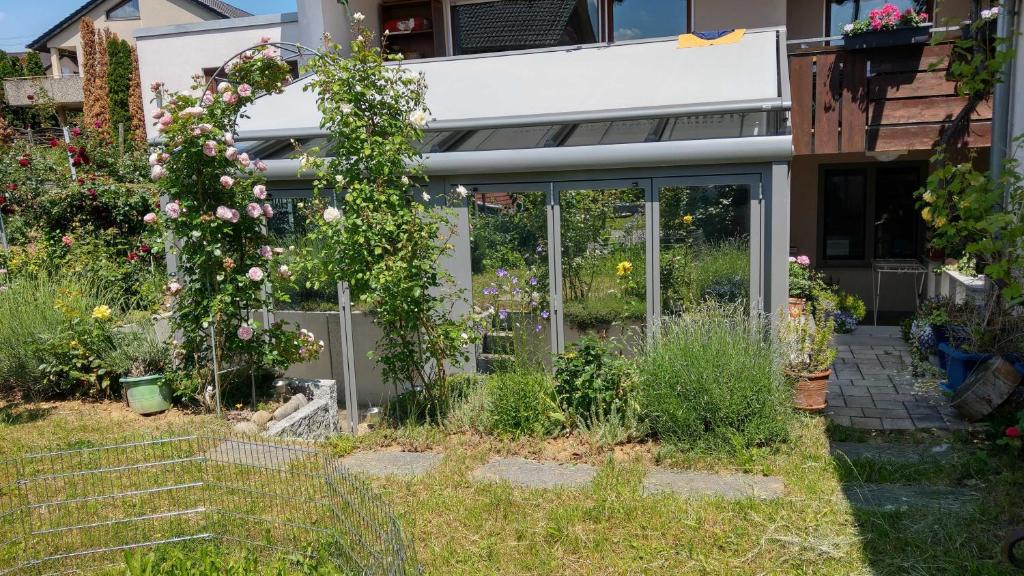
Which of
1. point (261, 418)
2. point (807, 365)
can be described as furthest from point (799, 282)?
point (261, 418)

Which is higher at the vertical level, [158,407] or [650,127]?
[650,127]

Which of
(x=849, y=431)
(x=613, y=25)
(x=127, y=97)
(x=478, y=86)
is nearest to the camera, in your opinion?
(x=849, y=431)

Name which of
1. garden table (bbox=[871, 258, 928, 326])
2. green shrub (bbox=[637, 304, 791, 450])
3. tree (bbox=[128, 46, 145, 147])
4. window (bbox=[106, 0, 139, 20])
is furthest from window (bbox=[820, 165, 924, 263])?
window (bbox=[106, 0, 139, 20])

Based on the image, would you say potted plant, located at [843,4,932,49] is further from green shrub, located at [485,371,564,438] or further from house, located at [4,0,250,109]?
house, located at [4,0,250,109]

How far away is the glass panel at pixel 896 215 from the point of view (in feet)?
38.3

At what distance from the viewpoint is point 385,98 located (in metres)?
6.89

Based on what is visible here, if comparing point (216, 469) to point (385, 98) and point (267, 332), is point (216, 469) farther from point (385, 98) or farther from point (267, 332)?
point (385, 98)

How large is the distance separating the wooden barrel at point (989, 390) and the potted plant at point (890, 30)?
4028mm

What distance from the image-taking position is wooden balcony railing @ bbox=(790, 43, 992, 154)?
8.85 meters

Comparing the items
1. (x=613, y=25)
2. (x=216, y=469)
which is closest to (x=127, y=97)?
(x=613, y=25)

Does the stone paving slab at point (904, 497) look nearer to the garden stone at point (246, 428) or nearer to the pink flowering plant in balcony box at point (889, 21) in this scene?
the garden stone at point (246, 428)

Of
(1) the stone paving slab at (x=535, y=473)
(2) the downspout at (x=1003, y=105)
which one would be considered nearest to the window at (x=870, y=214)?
(2) the downspout at (x=1003, y=105)

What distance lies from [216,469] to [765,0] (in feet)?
Result: 29.3

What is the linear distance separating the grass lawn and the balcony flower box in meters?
4.68
